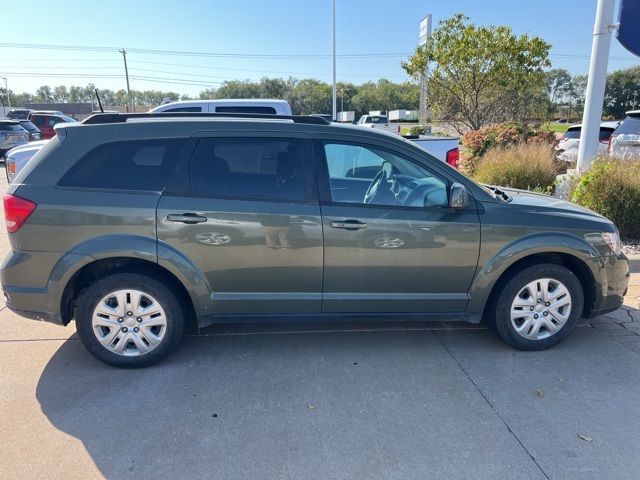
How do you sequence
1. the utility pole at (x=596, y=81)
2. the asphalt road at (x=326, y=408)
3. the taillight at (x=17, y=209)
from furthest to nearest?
the utility pole at (x=596, y=81) → the taillight at (x=17, y=209) → the asphalt road at (x=326, y=408)

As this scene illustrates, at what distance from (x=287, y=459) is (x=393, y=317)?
4.98 feet

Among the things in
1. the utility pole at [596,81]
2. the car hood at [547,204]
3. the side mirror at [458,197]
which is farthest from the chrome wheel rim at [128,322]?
the utility pole at [596,81]

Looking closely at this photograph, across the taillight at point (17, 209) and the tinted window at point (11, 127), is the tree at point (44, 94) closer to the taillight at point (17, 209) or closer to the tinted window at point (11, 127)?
the tinted window at point (11, 127)

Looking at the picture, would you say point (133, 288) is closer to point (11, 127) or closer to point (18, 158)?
point (18, 158)

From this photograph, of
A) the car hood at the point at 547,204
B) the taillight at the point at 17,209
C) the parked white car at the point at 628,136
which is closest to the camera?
the taillight at the point at 17,209

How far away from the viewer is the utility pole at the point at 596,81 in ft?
23.4

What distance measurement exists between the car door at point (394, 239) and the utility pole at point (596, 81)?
192 inches

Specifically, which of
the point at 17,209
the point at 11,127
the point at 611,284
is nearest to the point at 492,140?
the point at 611,284

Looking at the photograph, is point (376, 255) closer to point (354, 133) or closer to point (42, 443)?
point (354, 133)

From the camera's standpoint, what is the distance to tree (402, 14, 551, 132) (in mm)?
15773

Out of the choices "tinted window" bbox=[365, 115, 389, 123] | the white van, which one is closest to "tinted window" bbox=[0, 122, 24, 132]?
the white van

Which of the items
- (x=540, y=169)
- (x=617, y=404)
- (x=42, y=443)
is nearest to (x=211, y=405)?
(x=42, y=443)

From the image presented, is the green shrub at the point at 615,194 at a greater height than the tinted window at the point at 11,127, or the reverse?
the tinted window at the point at 11,127

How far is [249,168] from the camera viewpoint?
359cm
